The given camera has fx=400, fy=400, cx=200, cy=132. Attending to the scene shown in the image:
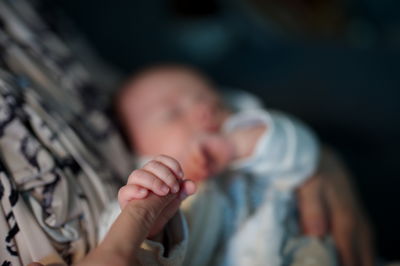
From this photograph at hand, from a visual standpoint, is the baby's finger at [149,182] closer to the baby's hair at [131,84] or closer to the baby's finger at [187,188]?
the baby's finger at [187,188]

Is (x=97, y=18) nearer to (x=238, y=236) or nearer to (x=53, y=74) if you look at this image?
(x=53, y=74)

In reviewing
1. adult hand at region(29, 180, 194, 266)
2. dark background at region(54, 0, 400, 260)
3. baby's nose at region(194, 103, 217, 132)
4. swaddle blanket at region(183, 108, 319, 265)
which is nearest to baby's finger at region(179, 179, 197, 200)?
adult hand at region(29, 180, 194, 266)

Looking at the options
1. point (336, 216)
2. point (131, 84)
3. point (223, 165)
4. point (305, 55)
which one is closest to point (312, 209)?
point (336, 216)

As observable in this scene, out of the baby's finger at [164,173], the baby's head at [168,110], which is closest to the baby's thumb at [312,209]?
the baby's head at [168,110]

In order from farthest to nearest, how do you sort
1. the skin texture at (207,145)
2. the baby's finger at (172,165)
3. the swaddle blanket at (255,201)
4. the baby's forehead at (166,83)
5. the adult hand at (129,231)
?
the baby's forehead at (166,83)
the skin texture at (207,145)
the swaddle blanket at (255,201)
the baby's finger at (172,165)
the adult hand at (129,231)

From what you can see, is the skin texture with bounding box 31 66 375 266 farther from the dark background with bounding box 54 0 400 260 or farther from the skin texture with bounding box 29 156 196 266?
the dark background with bounding box 54 0 400 260

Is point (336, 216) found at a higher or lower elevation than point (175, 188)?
lower

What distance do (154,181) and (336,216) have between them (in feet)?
1.52

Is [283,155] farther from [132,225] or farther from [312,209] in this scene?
→ [132,225]

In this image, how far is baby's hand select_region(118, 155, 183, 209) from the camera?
19.4 inches

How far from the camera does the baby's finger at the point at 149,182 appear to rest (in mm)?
491

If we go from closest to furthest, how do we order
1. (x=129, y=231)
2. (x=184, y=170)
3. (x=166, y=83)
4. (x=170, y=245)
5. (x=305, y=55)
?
(x=129, y=231) < (x=170, y=245) < (x=184, y=170) < (x=166, y=83) < (x=305, y=55)

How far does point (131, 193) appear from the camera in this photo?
0.49 metres

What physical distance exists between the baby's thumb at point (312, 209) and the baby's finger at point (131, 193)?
0.38 meters
